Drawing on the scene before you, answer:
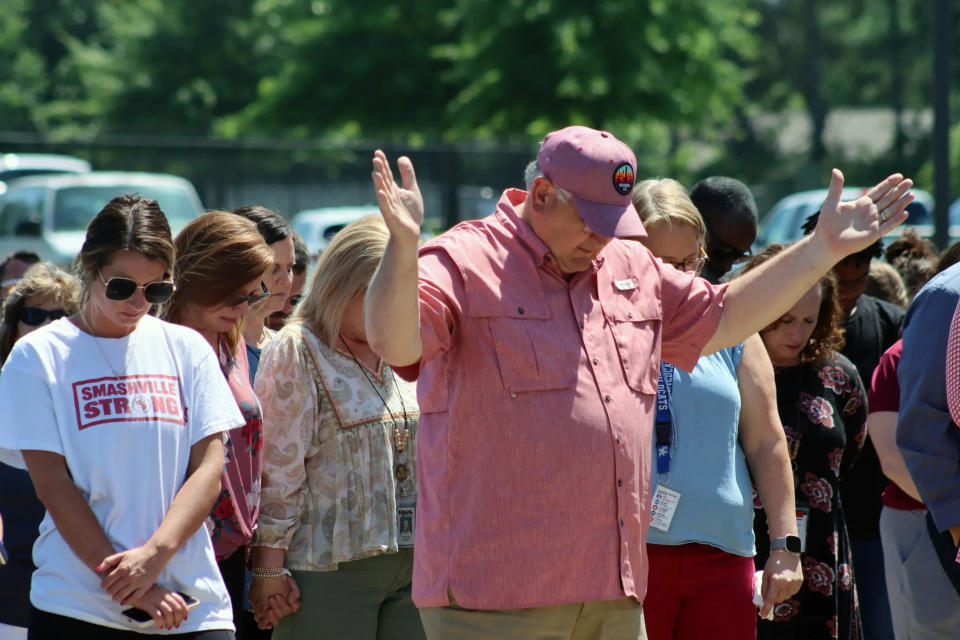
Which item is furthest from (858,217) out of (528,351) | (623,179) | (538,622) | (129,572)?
(129,572)

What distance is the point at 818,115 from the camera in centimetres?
4616

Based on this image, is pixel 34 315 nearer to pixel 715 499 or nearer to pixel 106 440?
pixel 106 440

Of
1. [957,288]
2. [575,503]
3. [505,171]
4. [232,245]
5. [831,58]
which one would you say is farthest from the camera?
[831,58]

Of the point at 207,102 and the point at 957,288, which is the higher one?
the point at 207,102

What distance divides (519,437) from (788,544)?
1.37 m

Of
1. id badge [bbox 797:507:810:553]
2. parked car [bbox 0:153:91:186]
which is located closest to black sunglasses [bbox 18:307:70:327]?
id badge [bbox 797:507:810:553]

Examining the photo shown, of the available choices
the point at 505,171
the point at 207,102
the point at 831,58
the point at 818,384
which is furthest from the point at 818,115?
the point at 818,384

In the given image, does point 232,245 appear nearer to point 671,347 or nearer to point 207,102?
point 671,347

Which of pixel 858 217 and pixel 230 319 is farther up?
pixel 858 217

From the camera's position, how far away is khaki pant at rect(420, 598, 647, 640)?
3150 millimetres

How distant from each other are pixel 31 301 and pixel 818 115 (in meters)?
44.3

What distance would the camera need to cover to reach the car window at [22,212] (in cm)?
1650

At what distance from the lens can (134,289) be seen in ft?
11.6

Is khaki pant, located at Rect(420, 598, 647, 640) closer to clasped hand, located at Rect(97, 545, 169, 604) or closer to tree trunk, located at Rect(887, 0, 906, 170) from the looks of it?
clasped hand, located at Rect(97, 545, 169, 604)
